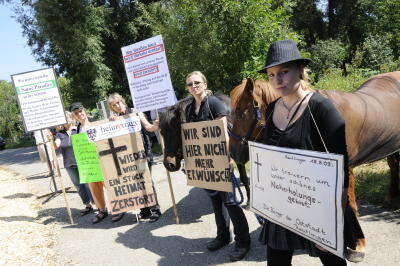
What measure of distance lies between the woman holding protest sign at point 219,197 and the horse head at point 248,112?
0.74ft

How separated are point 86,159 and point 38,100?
1.87 meters

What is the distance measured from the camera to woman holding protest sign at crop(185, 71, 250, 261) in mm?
3299

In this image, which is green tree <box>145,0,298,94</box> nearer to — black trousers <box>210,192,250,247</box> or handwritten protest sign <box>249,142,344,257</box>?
black trousers <box>210,192,250,247</box>

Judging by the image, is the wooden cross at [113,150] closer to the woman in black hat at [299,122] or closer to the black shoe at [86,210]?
the black shoe at [86,210]

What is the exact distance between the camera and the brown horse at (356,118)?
9.87 feet

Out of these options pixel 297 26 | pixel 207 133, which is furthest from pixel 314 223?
pixel 297 26

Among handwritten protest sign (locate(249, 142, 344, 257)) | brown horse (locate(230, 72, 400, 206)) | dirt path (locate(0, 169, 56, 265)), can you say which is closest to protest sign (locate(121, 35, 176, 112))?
brown horse (locate(230, 72, 400, 206))

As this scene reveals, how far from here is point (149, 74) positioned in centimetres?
454

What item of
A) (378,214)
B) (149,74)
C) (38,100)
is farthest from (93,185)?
(378,214)

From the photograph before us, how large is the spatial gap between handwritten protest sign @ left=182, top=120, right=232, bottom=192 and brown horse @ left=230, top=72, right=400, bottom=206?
0.69 feet

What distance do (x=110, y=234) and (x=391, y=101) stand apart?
4420 millimetres

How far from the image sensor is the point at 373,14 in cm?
2273

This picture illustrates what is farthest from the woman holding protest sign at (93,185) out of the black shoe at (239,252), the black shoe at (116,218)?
the black shoe at (239,252)

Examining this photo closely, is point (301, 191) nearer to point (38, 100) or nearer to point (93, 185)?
point (93, 185)
